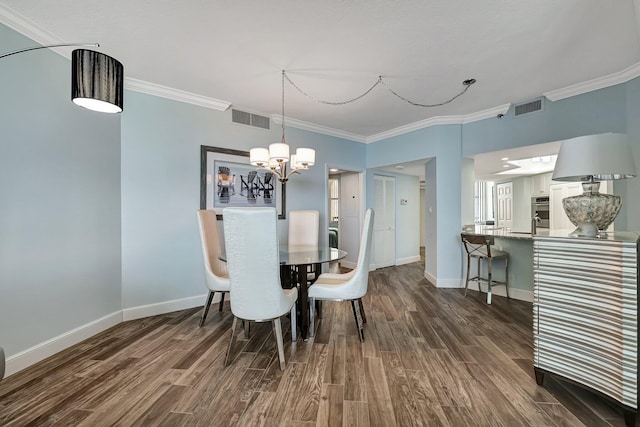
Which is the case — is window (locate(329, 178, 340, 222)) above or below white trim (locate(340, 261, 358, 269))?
above

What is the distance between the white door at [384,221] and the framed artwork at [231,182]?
2396 millimetres

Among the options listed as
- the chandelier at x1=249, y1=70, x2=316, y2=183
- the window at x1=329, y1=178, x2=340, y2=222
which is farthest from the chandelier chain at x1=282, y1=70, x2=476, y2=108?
the window at x1=329, y1=178, x2=340, y2=222

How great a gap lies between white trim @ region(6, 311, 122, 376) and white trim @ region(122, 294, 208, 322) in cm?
9

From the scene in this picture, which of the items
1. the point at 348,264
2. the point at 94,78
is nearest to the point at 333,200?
the point at 348,264

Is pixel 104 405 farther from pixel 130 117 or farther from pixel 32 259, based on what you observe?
pixel 130 117

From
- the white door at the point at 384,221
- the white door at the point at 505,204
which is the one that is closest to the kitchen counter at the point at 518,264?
the white door at the point at 384,221

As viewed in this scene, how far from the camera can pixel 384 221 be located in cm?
579

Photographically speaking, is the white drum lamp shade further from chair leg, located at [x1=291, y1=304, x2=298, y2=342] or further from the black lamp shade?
chair leg, located at [x1=291, y1=304, x2=298, y2=342]

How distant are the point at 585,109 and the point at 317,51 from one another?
124 inches

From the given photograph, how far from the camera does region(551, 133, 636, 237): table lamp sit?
157cm

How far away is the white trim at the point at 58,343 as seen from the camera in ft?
6.47

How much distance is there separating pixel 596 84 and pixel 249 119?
4.13 metres

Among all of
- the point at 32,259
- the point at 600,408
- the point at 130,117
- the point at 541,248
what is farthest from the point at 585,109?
the point at 32,259

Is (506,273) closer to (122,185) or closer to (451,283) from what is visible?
(451,283)
